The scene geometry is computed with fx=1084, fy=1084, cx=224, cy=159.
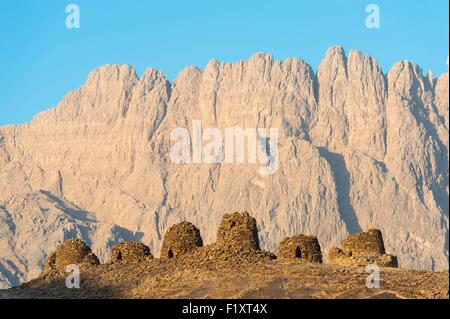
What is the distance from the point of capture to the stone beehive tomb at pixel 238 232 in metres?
66.1

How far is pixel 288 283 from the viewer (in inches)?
2110

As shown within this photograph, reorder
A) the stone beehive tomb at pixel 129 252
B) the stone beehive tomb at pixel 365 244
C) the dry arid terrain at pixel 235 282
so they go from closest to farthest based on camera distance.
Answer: the dry arid terrain at pixel 235 282, the stone beehive tomb at pixel 129 252, the stone beehive tomb at pixel 365 244

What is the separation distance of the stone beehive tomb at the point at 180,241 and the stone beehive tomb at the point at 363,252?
31.1ft

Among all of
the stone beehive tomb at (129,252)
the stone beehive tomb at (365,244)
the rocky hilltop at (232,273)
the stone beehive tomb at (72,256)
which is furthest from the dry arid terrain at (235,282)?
the stone beehive tomb at (365,244)

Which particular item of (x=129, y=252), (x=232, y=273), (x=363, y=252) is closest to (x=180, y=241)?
(x=129, y=252)

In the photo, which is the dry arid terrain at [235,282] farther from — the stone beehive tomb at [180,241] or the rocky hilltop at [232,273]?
the stone beehive tomb at [180,241]

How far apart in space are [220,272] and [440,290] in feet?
42.2

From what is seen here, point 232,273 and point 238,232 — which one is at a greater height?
point 238,232

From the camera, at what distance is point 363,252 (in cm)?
7588

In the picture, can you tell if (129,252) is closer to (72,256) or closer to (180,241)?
(180,241)

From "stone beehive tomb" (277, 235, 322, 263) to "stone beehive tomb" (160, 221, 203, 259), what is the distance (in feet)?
21.1

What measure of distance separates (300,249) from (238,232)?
14.0 feet

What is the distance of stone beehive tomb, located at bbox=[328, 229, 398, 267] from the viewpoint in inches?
2815
